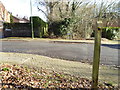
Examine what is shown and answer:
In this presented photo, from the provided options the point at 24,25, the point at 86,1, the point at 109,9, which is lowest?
the point at 24,25

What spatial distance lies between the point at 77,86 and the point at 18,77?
1.53m

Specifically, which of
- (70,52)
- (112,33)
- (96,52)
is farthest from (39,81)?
(112,33)

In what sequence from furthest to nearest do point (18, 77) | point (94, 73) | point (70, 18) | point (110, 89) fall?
point (70, 18) → point (18, 77) → point (110, 89) → point (94, 73)

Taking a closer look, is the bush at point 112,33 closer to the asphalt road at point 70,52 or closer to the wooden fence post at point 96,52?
the asphalt road at point 70,52

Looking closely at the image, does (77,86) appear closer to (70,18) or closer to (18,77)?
(18,77)

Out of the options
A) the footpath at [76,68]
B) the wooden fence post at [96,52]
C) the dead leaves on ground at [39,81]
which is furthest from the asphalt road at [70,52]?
the wooden fence post at [96,52]

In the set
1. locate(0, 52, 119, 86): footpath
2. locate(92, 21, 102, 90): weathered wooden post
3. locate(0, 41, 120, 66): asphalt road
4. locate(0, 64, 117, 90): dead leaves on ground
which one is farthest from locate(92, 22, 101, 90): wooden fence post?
locate(0, 41, 120, 66): asphalt road

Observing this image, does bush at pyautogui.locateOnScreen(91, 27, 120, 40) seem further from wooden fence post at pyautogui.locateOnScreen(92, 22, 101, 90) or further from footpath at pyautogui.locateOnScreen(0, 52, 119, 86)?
wooden fence post at pyautogui.locateOnScreen(92, 22, 101, 90)

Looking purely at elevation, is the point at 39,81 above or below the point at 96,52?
below

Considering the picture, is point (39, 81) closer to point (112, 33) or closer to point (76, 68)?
point (76, 68)

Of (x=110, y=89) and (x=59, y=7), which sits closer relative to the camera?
(x=110, y=89)

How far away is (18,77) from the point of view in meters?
2.81

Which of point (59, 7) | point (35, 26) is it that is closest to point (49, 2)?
point (59, 7)

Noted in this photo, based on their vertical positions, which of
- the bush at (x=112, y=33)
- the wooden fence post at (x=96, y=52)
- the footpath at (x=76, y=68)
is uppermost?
the bush at (x=112, y=33)
